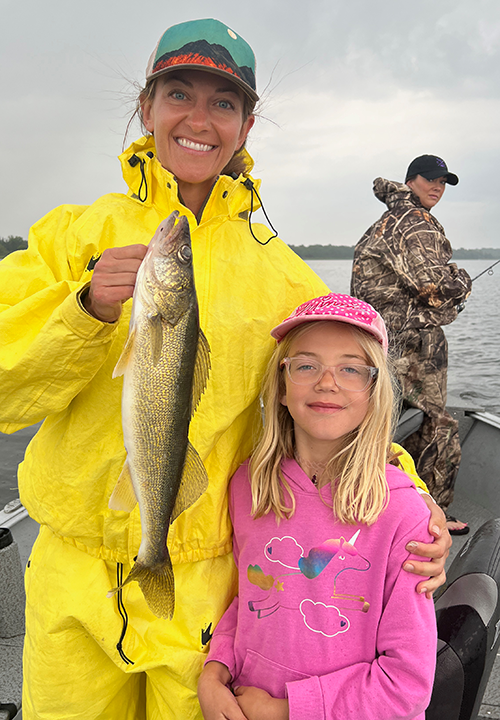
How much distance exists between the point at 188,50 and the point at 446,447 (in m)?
4.32

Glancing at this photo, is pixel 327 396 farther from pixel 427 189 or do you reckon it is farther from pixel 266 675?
pixel 427 189

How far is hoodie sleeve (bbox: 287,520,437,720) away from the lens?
1582mm

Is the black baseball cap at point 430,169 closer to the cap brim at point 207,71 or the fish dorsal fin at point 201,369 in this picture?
the cap brim at point 207,71

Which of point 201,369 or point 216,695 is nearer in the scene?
point 201,369

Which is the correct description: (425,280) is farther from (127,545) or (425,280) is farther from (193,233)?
(127,545)

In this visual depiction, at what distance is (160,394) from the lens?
4.92ft

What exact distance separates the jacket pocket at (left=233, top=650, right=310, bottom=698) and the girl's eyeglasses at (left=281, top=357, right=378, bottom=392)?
98 cm

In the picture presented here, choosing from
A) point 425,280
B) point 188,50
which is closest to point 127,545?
point 188,50

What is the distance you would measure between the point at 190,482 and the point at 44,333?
2.10 feet

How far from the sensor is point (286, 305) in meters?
2.05

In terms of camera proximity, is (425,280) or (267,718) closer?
(267,718)

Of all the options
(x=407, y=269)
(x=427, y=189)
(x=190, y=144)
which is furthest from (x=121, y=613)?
(x=427, y=189)

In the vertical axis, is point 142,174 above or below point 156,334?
above

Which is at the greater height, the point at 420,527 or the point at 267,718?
the point at 420,527
